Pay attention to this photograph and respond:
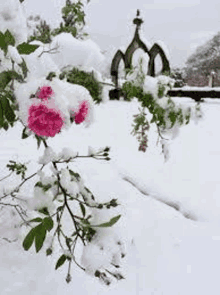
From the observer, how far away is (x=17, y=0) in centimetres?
155

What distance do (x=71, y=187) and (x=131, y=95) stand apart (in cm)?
73

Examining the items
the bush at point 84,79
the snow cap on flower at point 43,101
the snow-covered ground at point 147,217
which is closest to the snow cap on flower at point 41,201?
the snow cap on flower at point 43,101

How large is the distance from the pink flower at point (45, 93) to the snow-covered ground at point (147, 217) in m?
1.15

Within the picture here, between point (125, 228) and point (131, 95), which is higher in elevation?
point (131, 95)

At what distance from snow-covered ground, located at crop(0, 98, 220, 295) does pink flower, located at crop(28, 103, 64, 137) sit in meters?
1.09

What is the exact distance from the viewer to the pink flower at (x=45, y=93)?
1208 millimetres

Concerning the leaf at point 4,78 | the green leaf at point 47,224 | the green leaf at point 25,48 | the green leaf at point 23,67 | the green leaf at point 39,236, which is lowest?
the green leaf at point 39,236

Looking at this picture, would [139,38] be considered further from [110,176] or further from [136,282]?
[136,282]

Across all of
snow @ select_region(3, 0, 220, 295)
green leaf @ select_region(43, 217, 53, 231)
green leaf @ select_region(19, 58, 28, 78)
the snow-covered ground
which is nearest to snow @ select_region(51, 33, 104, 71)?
snow @ select_region(3, 0, 220, 295)

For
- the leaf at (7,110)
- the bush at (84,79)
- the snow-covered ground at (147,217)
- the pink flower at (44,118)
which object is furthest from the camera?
the snow-covered ground at (147,217)

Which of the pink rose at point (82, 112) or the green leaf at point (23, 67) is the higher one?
the green leaf at point (23, 67)

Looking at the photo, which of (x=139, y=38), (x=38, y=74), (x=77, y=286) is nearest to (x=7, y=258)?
(x=77, y=286)

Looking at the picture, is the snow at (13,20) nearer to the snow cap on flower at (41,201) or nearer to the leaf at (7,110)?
the leaf at (7,110)

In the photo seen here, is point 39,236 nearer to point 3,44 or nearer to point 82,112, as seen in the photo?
point 82,112
